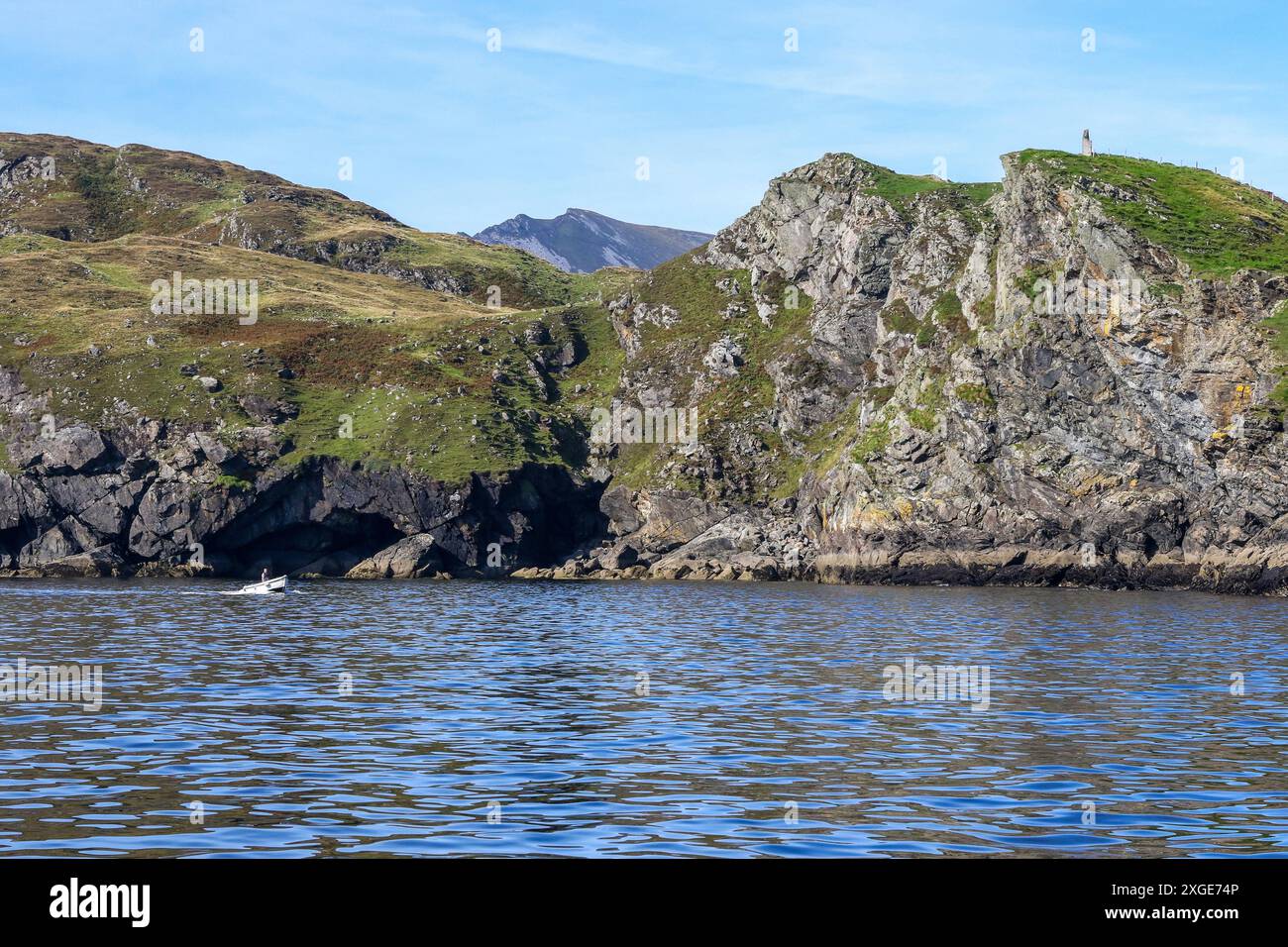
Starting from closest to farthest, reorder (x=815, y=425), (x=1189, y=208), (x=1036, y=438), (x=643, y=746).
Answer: (x=643, y=746) < (x=1036, y=438) < (x=1189, y=208) < (x=815, y=425)

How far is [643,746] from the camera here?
32.2 metres

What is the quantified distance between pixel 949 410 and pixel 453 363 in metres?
87.3

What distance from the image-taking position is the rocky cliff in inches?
4855

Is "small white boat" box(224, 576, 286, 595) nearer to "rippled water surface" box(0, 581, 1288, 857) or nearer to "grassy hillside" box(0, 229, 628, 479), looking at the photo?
"rippled water surface" box(0, 581, 1288, 857)

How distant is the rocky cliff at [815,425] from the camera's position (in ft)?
405

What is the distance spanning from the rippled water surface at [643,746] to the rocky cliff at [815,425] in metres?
58.6

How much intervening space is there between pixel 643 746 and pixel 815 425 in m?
144

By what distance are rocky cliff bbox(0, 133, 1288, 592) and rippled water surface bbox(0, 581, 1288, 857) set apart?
58.6 m

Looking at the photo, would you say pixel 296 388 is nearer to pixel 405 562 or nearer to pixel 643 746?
pixel 405 562

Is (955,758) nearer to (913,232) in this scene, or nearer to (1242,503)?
(1242,503)

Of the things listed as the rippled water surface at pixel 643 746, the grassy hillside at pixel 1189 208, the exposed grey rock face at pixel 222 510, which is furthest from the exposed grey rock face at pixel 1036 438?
the rippled water surface at pixel 643 746

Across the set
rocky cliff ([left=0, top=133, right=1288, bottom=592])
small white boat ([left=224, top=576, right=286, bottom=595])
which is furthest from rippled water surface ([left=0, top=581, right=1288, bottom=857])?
rocky cliff ([left=0, top=133, right=1288, bottom=592])

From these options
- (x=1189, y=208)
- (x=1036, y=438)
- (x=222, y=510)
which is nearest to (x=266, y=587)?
(x=222, y=510)
